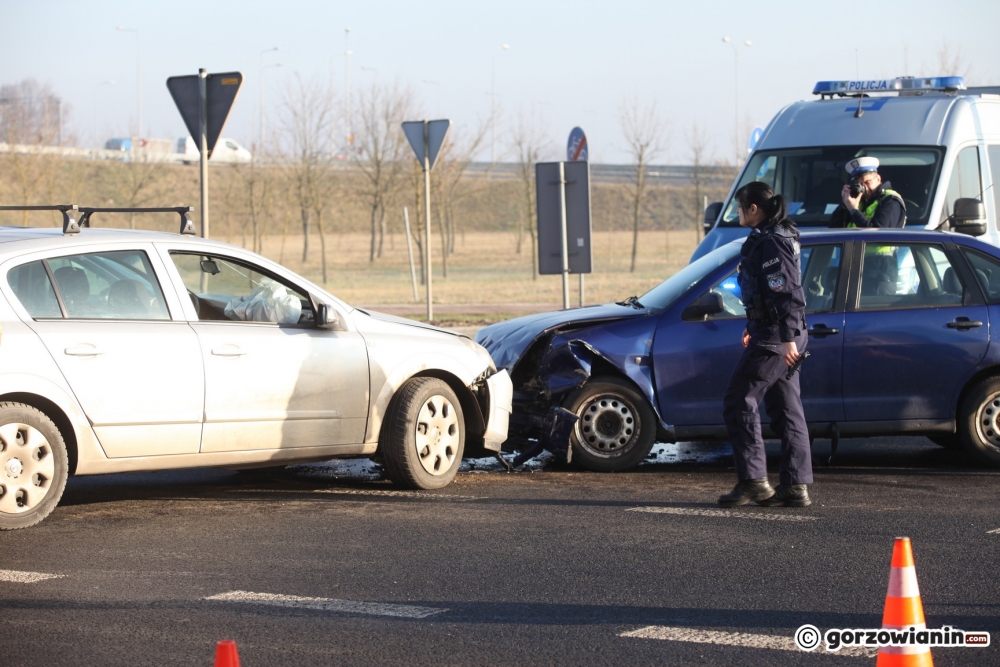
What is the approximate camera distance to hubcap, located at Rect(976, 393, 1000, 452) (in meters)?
8.49

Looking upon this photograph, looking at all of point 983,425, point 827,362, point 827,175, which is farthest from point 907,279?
point 827,175

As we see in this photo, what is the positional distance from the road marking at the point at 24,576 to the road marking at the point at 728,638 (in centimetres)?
262

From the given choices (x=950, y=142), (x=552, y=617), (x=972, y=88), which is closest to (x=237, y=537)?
(x=552, y=617)

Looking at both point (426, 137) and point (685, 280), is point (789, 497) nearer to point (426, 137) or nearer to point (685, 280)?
point (685, 280)

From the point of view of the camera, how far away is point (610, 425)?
857cm

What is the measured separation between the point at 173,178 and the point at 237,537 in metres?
73.2

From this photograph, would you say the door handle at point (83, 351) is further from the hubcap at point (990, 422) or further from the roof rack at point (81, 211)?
the hubcap at point (990, 422)

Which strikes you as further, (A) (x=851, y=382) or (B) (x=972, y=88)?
(B) (x=972, y=88)

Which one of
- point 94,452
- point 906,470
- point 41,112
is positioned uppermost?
point 41,112

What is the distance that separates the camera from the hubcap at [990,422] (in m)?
8.49

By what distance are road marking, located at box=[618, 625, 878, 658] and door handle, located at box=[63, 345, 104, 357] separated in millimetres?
3382

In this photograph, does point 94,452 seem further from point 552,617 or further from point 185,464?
point 552,617

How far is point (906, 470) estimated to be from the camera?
8.58m

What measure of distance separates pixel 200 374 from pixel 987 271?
5368 millimetres
